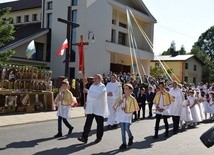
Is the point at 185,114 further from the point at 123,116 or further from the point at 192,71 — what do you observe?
the point at 192,71

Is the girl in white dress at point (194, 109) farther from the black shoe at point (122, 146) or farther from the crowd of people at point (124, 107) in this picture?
the black shoe at point (122, 146)

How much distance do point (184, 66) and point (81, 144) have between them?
53.5 metres

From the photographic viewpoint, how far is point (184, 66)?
62750 mm

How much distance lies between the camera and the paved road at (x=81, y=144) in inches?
393

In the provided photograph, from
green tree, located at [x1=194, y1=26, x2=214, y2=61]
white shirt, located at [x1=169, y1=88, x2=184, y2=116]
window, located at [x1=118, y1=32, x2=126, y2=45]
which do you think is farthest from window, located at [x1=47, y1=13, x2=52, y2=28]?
green tree, located at [x1=194, y1=26, x2=214, y2=61]

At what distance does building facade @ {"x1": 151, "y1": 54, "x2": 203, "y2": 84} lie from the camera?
62.2m

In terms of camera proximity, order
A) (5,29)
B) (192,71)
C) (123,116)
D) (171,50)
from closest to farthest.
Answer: (123,116) < (5,29) < (192,71) < (171,50)

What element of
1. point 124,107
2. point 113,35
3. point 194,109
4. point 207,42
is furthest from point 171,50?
point 124,107

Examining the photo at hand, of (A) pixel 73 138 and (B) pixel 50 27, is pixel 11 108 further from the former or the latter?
(B) pixel 50 27

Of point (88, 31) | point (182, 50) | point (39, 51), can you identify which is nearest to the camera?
point (88, 31)

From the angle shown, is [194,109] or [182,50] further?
[182,50]

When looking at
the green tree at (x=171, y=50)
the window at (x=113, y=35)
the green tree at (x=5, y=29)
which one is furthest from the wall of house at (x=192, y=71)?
the green tree at (x=5, y=29)

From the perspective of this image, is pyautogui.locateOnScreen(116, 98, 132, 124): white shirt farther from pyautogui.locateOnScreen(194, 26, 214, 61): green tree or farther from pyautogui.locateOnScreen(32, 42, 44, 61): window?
pyautogui.locateOnScreen(194, 26, 214, 61): green tree

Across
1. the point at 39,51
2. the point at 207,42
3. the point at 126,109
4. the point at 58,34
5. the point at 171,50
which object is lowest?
the point at 126,109
